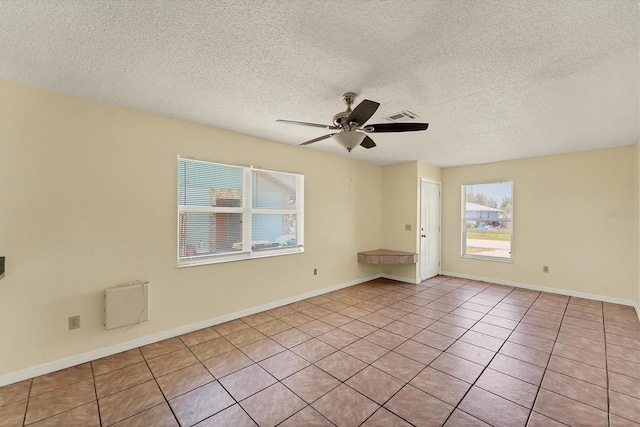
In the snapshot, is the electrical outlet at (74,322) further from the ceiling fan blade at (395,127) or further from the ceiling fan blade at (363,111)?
the ceiling fan blade at (395,127)

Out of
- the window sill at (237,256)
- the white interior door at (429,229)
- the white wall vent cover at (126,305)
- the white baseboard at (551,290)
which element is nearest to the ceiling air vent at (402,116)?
the window sill at (237,256)

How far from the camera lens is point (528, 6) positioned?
1.43 meters

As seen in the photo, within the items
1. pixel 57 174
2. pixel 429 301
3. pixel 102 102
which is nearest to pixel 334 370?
pixel 429 301

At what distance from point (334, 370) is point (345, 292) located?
8.08 ft

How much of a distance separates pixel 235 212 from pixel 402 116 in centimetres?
240

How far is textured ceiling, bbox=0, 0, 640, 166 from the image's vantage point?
4.88 feet

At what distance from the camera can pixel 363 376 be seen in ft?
7.69

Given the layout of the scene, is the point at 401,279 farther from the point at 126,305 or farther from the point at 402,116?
the point at 126,305

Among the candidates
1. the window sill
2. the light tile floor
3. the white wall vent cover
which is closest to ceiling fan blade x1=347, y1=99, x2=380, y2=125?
the light tile floor

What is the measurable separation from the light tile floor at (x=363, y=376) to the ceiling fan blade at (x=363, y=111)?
2195mm

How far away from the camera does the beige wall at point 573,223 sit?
4133 millimetres

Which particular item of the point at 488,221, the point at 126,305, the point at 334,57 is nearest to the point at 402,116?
the point at 334,57

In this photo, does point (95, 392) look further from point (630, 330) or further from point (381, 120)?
point (630, 330)

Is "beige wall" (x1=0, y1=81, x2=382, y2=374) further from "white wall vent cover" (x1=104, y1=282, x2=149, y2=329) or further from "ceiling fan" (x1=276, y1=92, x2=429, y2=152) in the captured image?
"ceiling fan" (x1=276, y1=92, x2=429, y2=152)
